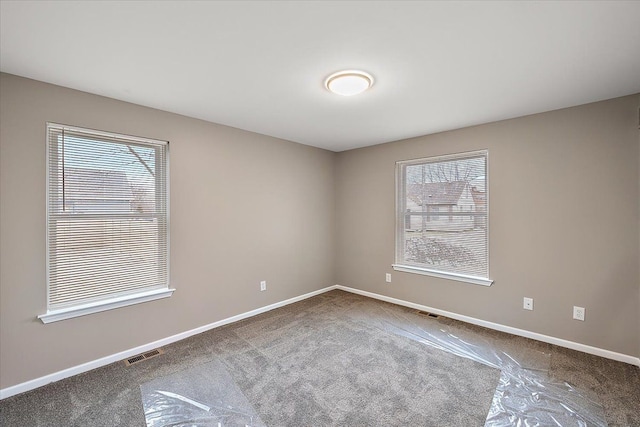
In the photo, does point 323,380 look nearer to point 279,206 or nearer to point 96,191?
point 279,206

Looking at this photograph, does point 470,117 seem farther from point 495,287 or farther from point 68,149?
point 68,149

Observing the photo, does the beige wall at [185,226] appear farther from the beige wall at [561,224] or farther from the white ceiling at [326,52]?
the beige wall at [561,224]

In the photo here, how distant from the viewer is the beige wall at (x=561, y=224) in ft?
8.11

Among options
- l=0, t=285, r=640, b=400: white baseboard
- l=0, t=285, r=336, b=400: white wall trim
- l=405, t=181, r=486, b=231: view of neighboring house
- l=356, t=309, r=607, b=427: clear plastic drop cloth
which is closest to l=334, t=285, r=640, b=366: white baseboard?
l=0, t=285, r=640, b=400: white baseboard

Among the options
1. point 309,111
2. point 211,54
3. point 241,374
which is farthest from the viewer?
point 309,111

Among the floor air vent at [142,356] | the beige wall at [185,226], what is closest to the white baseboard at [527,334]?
the beige wall at [185,226]

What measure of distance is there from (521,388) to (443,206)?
2066 mm

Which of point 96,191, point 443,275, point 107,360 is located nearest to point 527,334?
point 443,275

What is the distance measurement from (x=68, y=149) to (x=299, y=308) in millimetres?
2968

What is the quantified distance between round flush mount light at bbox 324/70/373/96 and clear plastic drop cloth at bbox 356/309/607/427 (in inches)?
97.5

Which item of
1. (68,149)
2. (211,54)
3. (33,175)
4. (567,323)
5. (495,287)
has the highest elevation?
(211,54)

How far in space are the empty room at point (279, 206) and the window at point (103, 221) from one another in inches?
0.7

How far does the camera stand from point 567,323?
2744 mm

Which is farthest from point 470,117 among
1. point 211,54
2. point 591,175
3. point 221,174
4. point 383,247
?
point 221,174
